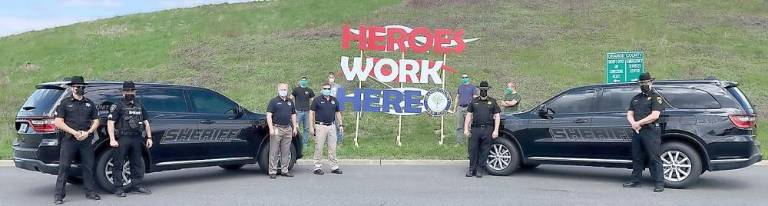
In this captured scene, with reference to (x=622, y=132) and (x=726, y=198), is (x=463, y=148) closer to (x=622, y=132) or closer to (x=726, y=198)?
(x=622, y=132)

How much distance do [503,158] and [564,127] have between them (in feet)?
3.62

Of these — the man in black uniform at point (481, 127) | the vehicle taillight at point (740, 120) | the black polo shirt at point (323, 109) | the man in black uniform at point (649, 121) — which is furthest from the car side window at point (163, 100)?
the vehicle taillight at point (740, 120)

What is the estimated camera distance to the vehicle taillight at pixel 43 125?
8.36 meters

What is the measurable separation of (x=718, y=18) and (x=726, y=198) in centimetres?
2923

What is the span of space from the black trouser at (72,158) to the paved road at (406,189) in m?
0.24

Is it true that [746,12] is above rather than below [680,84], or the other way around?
above

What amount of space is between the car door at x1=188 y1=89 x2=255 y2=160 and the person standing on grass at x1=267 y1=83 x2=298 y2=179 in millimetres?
412

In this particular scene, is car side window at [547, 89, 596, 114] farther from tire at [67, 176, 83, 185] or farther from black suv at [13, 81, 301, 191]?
tire at [67, 176, 83, 185]

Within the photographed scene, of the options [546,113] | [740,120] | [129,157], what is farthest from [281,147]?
[740,120]

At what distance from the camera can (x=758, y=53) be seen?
92.1 feet

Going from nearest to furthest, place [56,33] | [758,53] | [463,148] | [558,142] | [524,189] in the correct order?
1. [524,189]
2. [558,142]
3. [463,148]
4. [758,53]
5. [56,33]

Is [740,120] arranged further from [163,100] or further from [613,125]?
[163,100]

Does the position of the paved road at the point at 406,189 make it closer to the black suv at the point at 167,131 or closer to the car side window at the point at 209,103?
the black suv at the point at 167,131

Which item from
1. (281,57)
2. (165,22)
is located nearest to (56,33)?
(165,22)
